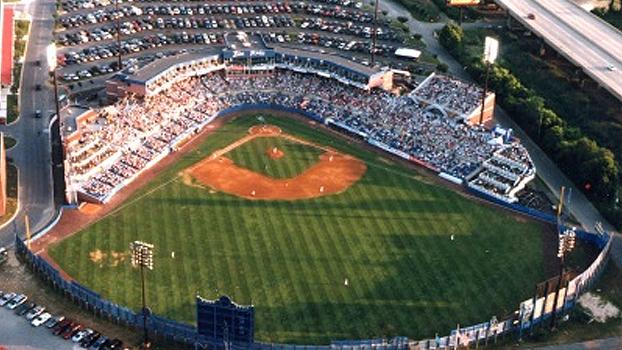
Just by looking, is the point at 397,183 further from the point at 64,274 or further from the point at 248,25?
the point at 248,25

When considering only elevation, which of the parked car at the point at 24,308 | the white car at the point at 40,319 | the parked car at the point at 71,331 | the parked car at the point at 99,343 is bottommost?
the parked car at the point at 99,343

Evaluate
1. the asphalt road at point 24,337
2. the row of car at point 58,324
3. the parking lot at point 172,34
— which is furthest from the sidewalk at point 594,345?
the parking lot at point 172,34

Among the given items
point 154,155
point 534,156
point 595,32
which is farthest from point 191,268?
point 595,32

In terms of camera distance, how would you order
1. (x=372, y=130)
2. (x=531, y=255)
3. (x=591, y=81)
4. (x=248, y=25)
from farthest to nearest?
(x=248, y=25), (x=591, y=81), (x=372, y=130), (x=531, y=255)

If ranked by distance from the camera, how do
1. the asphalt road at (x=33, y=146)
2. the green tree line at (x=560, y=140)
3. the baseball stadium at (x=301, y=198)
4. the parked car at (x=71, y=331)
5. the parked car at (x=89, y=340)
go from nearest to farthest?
the parked car at (x=89, y=340) < the parked car at (x=71, y=331) < the baseball stadium at (x=301, y=198) < the asphalt road at (x=33, y=146) < the green tree line at (x=560, y=140)

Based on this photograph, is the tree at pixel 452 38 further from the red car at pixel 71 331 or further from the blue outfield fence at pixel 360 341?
the red car at pixel 71 331

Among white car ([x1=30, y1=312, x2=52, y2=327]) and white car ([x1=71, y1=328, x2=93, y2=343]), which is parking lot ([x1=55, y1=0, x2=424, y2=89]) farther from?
white car ([x1=71, y1=328, x2=93, y2=343])

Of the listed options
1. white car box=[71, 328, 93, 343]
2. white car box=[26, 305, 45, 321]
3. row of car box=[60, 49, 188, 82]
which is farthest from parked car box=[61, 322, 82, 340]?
row of car box=[60, 49, 188, 82]
